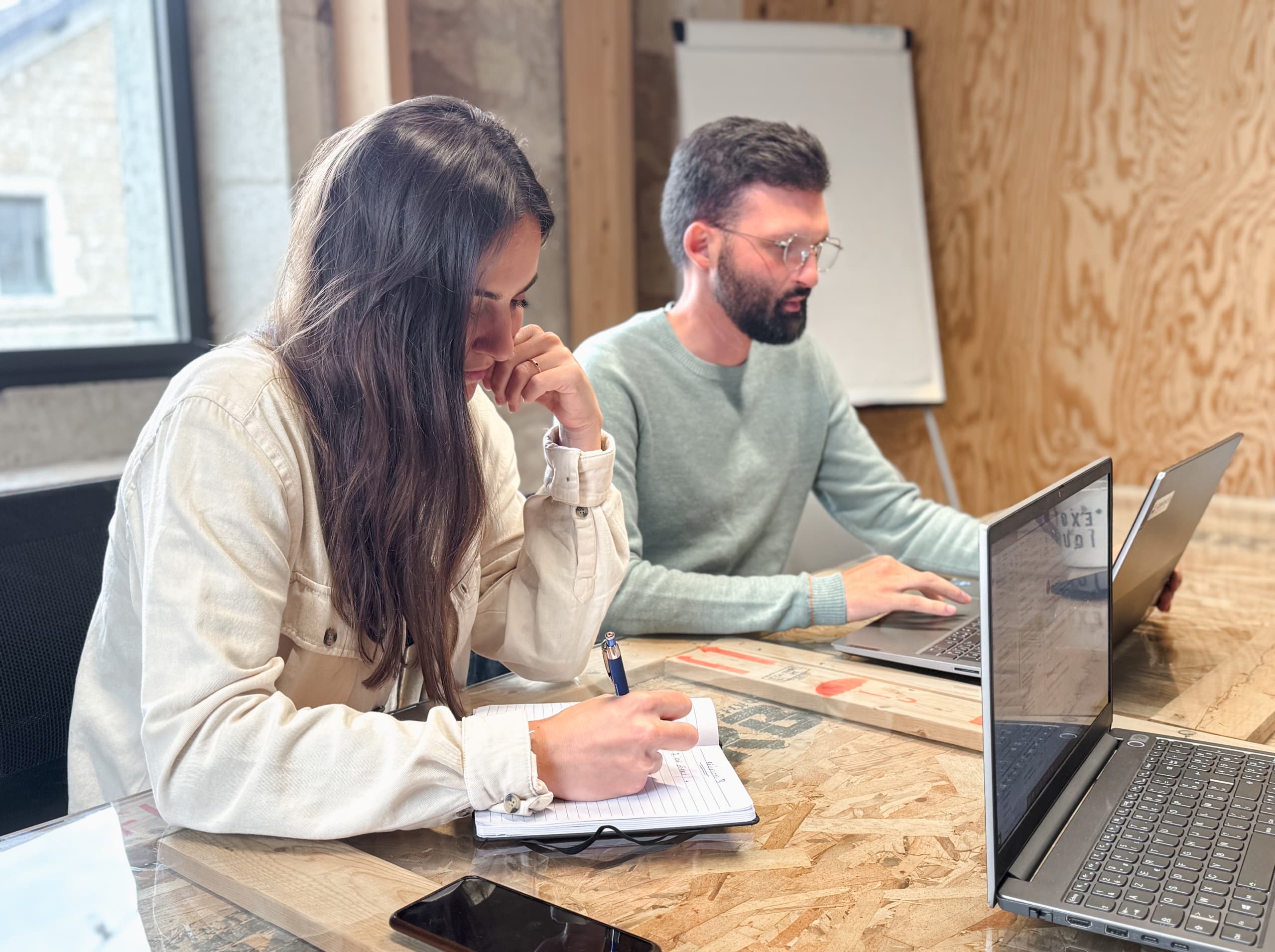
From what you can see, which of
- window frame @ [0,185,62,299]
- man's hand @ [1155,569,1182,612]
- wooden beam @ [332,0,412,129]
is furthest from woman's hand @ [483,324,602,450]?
window frame @ [0,185,62,299]

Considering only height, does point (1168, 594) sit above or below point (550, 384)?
below

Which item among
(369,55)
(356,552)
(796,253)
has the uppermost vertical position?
(369,55)

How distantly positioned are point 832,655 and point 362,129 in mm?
786

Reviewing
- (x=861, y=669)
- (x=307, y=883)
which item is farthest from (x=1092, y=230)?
(x=307, y=883)

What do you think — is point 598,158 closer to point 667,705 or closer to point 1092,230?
point 1092,230

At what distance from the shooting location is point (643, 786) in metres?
0.89

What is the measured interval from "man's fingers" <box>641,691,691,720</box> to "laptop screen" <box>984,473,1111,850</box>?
283 millimetres

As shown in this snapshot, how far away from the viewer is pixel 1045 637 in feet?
2.69

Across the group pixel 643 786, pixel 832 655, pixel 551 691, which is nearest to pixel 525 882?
pixel 643 786

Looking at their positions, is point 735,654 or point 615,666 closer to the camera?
point 615,666

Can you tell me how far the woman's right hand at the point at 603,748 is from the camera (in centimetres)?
88

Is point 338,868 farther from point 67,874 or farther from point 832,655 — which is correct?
point 832,655

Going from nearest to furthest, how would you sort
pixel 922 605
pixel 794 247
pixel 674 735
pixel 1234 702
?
1. pixel 674 735
2. pixel 1234 702
3. pixel 922 605
4. pixel 794 247

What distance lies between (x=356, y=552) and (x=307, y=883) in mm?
299
